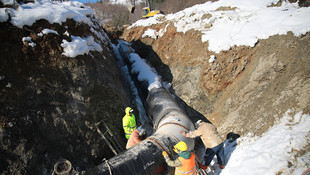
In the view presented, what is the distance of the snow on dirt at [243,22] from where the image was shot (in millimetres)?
6319

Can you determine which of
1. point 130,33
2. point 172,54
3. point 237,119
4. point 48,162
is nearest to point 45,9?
point 48,162

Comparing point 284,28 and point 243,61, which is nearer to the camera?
point 284,28

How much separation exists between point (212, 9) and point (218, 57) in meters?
4.61

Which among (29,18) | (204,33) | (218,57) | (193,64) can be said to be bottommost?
(193,64)

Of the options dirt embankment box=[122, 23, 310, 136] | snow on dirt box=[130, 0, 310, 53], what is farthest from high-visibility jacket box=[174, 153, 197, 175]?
snow on dirt box=[130, 0, 310, 53]

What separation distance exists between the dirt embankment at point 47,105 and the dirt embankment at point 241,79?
407cm

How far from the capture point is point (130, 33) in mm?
15633

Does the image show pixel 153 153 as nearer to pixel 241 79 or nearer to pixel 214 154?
pixel 214 154

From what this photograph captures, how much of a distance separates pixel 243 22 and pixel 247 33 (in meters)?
0.98

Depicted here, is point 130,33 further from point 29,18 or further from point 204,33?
point 29,18

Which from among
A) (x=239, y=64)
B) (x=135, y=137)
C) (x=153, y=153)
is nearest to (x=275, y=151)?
(x=153, y=153)

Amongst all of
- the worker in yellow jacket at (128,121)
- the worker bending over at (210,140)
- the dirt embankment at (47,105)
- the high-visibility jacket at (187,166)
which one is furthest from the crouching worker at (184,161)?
the dirt embankment at (47,105)

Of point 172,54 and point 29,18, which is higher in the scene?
point 29,18

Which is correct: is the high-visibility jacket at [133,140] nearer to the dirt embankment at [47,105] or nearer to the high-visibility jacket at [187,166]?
the dirt embankment at [47,105]
